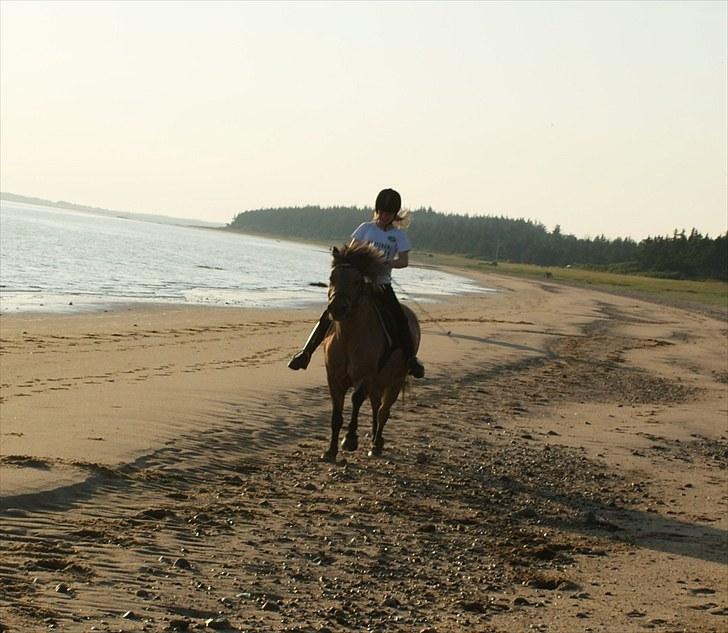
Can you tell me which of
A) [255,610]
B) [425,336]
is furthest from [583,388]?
[255,610]

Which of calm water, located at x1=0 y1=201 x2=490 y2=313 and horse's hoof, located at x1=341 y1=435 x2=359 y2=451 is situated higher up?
horse's hoof, located at x1=341 y1=435 x2=359 y2=451

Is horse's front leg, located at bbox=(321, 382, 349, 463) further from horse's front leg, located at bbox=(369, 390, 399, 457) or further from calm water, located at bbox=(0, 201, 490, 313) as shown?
calm water, located at bbox=(0, 201, 490, 313)

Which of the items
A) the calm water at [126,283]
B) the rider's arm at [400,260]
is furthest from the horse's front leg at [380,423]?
the calm water at [126,283]

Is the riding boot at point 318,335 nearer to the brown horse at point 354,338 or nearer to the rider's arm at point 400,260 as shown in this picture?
the brown horse at point 354,338

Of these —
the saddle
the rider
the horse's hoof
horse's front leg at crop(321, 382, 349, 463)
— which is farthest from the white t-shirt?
the horse's hoof

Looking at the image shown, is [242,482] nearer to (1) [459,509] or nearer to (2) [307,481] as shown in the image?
(2) [307,481]

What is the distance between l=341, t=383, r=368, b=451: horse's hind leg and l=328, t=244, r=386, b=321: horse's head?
0.86 m

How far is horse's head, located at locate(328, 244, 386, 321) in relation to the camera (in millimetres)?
10758

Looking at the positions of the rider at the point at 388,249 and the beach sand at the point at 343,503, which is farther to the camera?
the rider at the point at 388,249

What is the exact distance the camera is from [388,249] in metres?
11.8

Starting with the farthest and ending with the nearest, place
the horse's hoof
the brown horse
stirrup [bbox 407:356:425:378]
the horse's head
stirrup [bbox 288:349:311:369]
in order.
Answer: stirrup [bbox 407:356:425:378], stirrup [bbox 288:349:311:369], the horse's hoof, the brown horse, the horse's head

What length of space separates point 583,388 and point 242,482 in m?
10.3

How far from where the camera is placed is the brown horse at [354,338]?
35.7 ft

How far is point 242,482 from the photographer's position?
10055 millimetres
